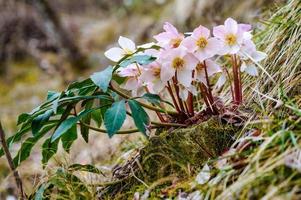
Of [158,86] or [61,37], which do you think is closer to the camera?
[158,86]

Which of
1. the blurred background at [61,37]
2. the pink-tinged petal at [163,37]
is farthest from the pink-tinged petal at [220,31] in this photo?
the blurred background at [61,37]

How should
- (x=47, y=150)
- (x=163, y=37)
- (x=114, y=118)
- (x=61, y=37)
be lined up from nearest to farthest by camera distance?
(x=114, y=118)
(x=163, y=37)
(x=47, y=150)
(x=61, y=37)

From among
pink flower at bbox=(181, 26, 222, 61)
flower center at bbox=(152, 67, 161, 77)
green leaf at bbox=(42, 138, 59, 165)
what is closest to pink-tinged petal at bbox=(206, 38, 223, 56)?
pink flower at bbox=(181, 26, 222, 61)

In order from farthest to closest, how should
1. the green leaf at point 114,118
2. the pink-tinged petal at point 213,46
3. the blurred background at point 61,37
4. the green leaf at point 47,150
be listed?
1. the blurred background at point 61,37
2. the green leaf at point 47,150
3. the pink-tinged petal at point 213,46
4. the green leaf at point 114,118

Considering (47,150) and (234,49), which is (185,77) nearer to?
(234,49)

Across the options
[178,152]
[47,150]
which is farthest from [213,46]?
[47,150]

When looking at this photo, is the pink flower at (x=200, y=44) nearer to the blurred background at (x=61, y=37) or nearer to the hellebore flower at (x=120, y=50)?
the hellebore flower at (x=120, y=50)

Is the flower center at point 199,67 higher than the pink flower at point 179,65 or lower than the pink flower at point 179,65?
lower
